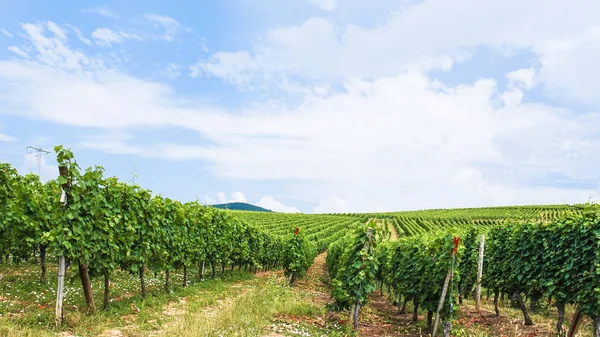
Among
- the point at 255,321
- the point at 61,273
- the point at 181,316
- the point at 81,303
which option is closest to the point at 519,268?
the point at 255,321

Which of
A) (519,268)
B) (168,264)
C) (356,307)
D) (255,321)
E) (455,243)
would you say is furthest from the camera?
(168,264)

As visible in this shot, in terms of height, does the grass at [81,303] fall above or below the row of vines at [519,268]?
below

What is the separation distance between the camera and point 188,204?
18.0 m

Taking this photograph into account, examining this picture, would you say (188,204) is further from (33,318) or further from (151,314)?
(33,318)

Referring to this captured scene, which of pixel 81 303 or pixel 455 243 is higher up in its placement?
pixel 455 243

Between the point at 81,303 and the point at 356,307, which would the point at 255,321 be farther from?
the point at 81,303

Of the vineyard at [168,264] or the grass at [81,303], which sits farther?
the vineyard at [168,264]

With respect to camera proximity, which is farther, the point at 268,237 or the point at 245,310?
the point at 268,237

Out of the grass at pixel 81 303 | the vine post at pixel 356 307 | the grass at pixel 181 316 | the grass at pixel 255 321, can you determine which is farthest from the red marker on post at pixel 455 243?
the grass at pixel 81 303

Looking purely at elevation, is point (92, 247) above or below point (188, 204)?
below

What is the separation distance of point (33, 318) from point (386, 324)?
384 inches

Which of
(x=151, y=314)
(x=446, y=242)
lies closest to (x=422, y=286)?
(x=446, y=242)

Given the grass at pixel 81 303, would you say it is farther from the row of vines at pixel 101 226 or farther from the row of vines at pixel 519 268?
the row of vines at pixel 519 268

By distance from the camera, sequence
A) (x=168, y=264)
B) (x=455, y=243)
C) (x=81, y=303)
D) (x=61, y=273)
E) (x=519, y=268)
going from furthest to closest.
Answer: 1. (x=168, y=264)
2. (x=519, y=268)
3. (x=81, y=303)
4. (x=455, y=243)
5. (x=61, y=273)
